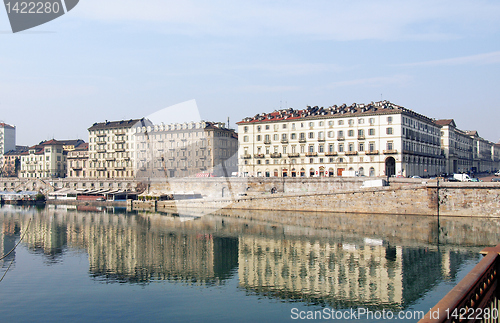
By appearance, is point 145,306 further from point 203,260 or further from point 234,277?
point 203,260

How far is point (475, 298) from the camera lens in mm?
10109

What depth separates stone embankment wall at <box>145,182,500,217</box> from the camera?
191 feet

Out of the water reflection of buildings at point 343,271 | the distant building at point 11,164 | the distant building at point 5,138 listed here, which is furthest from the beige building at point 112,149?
the distant building at point 5,138

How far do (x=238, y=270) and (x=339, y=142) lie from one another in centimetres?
5536

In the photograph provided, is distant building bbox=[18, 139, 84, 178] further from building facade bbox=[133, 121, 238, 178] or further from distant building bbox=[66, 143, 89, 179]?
building facade bbox=[133, 121, 238, 178]

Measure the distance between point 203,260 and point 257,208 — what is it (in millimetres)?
38644

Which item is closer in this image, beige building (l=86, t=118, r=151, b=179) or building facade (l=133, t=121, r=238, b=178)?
A: building facade (l=133, t=121, r=238, b=178)

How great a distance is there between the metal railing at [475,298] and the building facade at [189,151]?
89.5m

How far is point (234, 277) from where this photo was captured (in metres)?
32.3

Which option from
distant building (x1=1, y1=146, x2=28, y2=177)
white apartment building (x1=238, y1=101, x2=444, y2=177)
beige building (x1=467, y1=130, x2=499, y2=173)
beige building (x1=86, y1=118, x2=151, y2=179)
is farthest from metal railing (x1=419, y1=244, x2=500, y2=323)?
distant building (x1=1, y1=146, x2=28, y2=177)

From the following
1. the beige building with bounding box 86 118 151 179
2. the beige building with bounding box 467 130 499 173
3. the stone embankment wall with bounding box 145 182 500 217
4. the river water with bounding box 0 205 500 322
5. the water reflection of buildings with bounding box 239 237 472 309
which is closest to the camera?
the river water with bounding box 0 205 500 322

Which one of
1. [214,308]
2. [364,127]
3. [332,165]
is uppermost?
[364,127]

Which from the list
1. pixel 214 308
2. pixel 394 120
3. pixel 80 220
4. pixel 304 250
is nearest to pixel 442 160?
pixel 394 120

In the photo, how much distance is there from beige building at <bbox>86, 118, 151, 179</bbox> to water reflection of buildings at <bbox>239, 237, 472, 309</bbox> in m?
86.6
